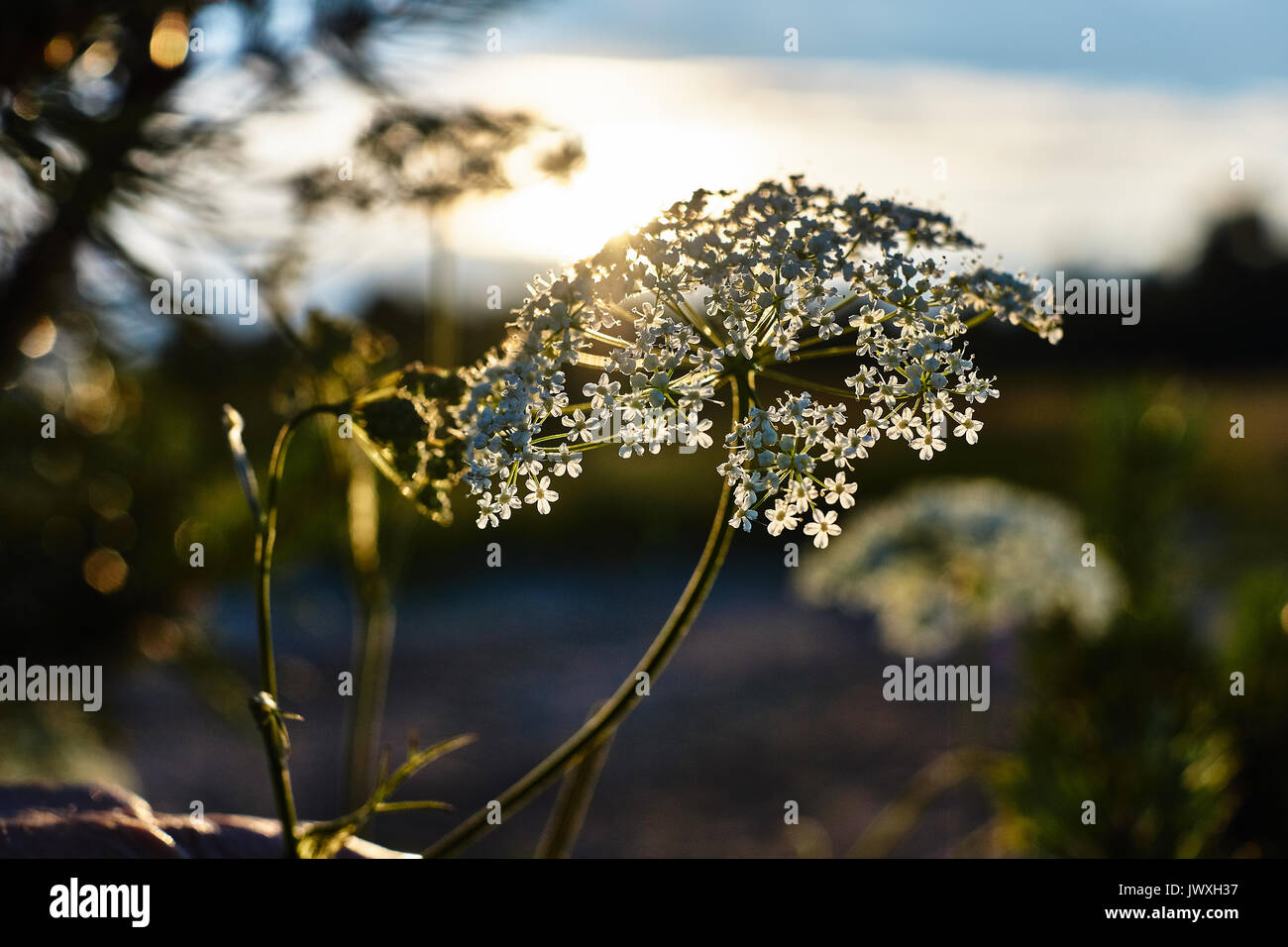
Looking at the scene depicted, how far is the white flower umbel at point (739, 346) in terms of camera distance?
24.0 inches

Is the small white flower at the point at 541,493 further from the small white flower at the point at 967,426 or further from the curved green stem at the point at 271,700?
the small white flower at the point at 967,426

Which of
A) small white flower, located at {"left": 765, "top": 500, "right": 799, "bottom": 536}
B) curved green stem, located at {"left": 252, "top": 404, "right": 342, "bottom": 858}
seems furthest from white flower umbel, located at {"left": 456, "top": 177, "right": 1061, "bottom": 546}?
curved green stem, located at {"left": 252, "top": 404, "right": 342, "bottom": 858}

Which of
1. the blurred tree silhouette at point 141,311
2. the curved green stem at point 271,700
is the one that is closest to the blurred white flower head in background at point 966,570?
the blurred tree silhouette at point 141,311

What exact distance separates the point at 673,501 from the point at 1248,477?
6865mm

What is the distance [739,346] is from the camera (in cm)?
63

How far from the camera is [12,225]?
3.29ft

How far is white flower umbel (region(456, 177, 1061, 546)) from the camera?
24.0 inches

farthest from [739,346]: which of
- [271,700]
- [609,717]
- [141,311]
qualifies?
[141,311]

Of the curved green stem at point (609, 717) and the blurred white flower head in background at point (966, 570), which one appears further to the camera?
the blurred white flower head in background at point (966, 570)

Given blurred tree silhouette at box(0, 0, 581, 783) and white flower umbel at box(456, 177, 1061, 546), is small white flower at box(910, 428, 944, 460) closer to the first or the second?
white flower umbel at box(456, 177, 1061, 546)

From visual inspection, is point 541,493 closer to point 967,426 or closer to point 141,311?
point 967,426

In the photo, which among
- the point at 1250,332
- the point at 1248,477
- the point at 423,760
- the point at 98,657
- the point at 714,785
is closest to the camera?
the point at 423,760
